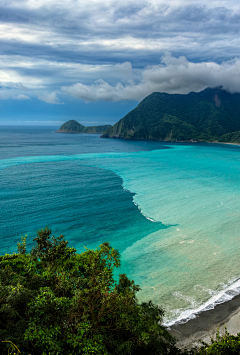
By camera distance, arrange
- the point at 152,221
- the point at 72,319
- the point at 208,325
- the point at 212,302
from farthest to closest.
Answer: the point at 152,221, the point at 212,302, the point at 208,325, the point at 72,319

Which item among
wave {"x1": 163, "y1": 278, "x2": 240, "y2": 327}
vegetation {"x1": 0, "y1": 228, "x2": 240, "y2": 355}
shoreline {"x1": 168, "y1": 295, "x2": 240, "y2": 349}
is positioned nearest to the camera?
vegetation {"x1": 0, "y1": 228, "x2": 240, "y2": 355}

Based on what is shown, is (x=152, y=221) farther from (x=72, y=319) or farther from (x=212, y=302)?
(x=72, y=319)

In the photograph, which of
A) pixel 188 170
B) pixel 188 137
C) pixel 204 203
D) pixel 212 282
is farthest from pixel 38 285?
pixel 188 137

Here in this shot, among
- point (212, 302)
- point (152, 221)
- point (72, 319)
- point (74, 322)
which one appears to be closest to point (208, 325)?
point (212, 302)

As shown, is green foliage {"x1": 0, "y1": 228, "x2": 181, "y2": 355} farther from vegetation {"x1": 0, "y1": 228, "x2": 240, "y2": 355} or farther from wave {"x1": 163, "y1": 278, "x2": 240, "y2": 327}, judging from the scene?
wave {"x1": 163, "y1": 278, "x2": 240, "y2": 327}

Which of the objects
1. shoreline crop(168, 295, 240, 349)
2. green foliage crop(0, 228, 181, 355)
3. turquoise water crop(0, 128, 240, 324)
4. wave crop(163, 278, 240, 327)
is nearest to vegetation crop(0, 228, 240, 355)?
green foliage crop(0, 228, 181, 355)
